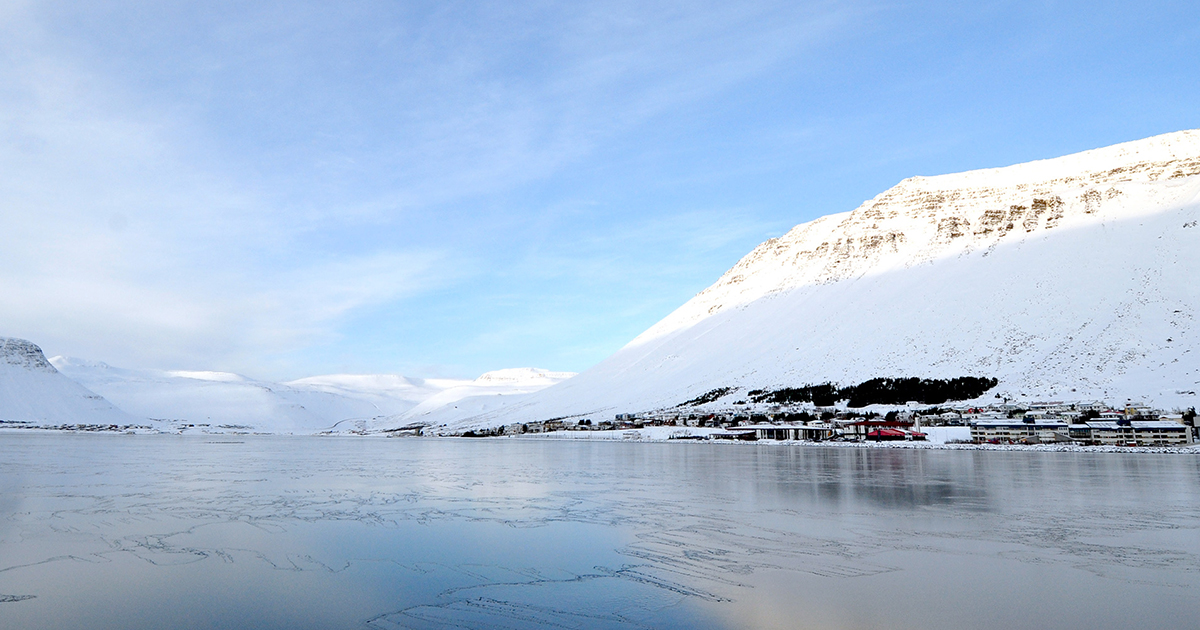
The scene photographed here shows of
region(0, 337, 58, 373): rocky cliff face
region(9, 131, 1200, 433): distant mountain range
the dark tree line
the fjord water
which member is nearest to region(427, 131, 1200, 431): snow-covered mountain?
region(9, 131, 1200, 433): distant mountain range

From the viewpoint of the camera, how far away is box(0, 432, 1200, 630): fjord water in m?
8.61

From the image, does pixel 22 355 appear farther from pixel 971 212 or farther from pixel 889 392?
pixel 971 212

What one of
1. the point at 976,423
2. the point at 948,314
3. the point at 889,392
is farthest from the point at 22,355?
the point at 948,314

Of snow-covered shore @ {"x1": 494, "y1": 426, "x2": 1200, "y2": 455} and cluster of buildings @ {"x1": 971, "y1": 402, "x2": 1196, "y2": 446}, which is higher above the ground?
cluster of buildings @ {"x1": 971, "y1": 402, "x2": 1196, "y2": 446}

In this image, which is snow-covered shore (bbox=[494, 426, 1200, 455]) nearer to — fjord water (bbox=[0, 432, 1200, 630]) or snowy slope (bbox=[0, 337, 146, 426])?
fjord water (bbox=[0, 432, 1200, 630])

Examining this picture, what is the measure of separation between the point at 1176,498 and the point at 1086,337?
91.9 meters

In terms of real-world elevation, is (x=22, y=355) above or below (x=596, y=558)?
above

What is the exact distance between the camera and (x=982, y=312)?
11881 cm

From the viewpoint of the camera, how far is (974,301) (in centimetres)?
12356

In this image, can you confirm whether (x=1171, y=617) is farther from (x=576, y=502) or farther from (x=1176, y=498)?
(x=1176, y=498)

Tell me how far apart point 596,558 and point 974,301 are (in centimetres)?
12920

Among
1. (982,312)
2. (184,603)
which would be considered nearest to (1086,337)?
(982,312)

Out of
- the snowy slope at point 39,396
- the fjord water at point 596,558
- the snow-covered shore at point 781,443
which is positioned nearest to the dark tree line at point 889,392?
the snow-covered shore at point 781,443

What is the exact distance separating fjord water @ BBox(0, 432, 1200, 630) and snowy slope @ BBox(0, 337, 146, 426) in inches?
7059
